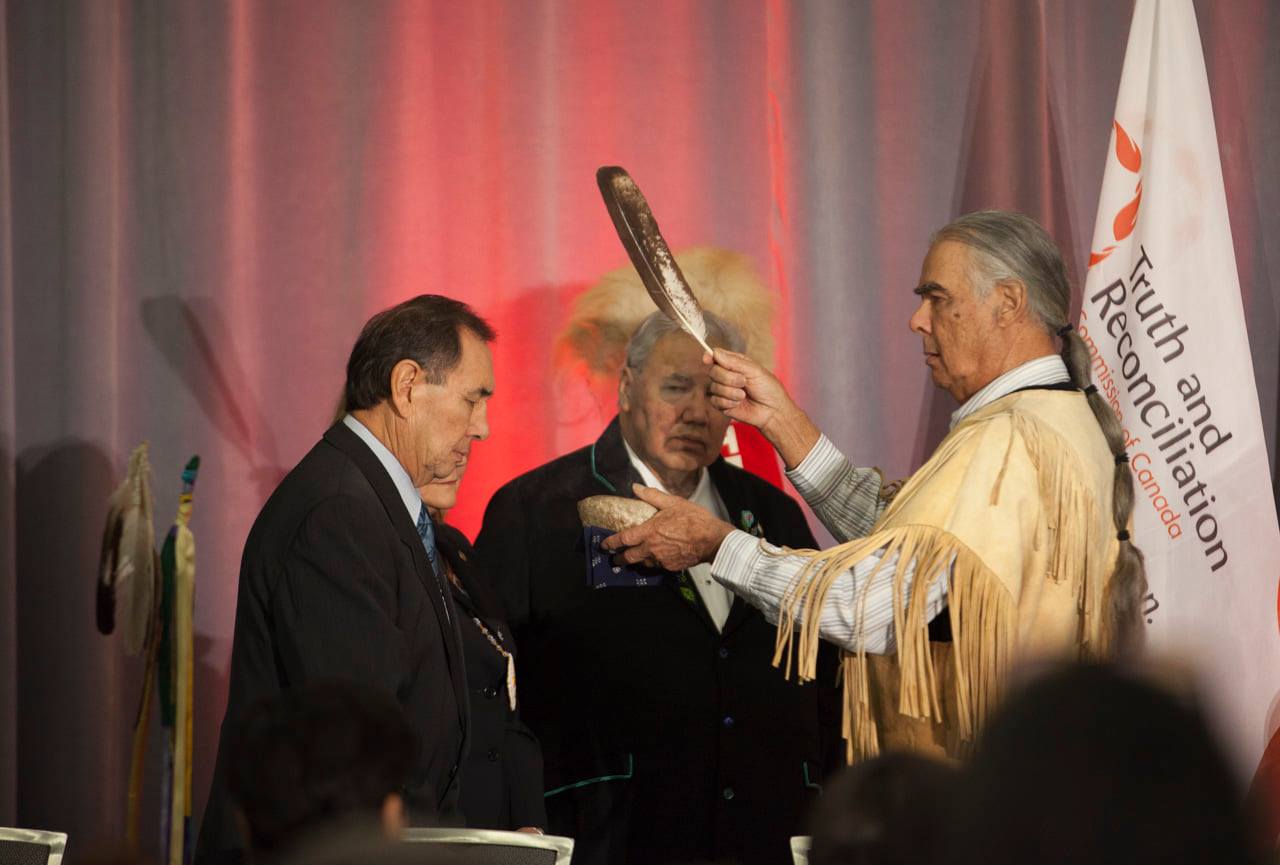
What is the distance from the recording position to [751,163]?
144 inches

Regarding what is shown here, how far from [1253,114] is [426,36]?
7.17 ft

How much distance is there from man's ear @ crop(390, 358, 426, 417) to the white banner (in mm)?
1610

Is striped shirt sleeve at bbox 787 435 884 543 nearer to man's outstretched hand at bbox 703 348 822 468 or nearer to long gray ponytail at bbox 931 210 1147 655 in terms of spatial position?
man's outstretched hand at bbox 703 348 822 468

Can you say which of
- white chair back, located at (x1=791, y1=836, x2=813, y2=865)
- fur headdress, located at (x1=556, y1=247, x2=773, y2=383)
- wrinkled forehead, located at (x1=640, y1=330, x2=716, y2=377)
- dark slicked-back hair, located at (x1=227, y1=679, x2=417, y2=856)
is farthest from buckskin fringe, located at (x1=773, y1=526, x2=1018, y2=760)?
fur headdress, located at (x1=556, y1=247, x2=773, y2=383)

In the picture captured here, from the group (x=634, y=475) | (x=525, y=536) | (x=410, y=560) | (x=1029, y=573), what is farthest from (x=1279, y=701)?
(x=410, y=560)

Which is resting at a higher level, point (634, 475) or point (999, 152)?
point (999, 152)

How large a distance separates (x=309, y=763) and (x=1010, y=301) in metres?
1.55

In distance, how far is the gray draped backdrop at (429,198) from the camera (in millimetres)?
3432

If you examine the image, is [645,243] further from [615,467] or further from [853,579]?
[853,579]

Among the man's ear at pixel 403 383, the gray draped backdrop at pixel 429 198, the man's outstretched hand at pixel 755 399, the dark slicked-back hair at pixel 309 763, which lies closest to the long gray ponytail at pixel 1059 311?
the man's outstretched hand at pixel 755 399

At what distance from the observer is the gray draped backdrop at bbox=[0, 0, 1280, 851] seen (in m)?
3.43

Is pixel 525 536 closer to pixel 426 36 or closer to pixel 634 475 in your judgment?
pixel 634 475

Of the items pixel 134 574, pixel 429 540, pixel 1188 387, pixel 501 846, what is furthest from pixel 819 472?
pixel 134 574

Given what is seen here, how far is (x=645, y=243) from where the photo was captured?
267 cm
